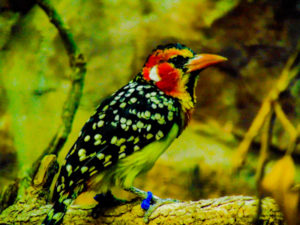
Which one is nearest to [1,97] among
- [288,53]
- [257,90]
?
[257,90]

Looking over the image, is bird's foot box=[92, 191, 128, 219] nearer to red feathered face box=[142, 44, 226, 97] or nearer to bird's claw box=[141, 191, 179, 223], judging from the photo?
bird's claw box=[141, 191, 179, 223]

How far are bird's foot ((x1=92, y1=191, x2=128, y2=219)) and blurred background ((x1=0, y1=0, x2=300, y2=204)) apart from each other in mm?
788

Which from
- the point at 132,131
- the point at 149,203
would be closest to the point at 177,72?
the point at 132,131

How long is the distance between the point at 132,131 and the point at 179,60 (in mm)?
317

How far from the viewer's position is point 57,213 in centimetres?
134

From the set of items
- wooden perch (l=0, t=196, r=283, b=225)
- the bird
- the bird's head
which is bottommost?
wooden perch (l=0, t=196, r=283, b=225)

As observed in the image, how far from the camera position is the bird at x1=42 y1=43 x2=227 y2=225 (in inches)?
54.5

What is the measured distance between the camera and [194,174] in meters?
2.25

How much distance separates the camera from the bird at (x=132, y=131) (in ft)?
4.54

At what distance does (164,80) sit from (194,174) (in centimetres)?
86

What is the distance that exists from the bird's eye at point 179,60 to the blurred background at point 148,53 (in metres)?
0.70

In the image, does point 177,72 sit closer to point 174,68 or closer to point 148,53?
point 174,68

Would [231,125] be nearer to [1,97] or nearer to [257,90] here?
[257,90]

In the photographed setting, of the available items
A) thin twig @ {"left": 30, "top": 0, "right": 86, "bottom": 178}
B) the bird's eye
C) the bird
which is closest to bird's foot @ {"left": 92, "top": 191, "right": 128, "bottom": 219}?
the bird
